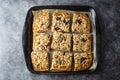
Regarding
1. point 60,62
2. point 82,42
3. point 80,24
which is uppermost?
point 80,24

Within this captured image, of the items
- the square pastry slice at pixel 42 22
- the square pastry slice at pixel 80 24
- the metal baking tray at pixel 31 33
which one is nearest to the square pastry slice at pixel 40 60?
the metal baking tray at pixel 31 33

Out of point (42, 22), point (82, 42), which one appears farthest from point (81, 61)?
point (42, 22)

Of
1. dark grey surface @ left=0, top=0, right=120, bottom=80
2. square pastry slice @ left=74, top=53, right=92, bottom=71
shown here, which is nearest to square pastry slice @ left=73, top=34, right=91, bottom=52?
square pastry slice @ left=74, top=53, right=92, bottom=71

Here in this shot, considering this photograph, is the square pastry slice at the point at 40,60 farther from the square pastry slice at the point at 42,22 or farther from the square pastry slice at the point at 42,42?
the square pastry slice at the point at 42,22

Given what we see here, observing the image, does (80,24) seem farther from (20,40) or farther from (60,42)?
(20,40)

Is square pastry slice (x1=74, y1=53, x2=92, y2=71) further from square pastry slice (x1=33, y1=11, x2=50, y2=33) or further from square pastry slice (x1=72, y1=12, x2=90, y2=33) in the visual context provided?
square pastry slice (x1=33, y1=11, x2=50, y2=33)
